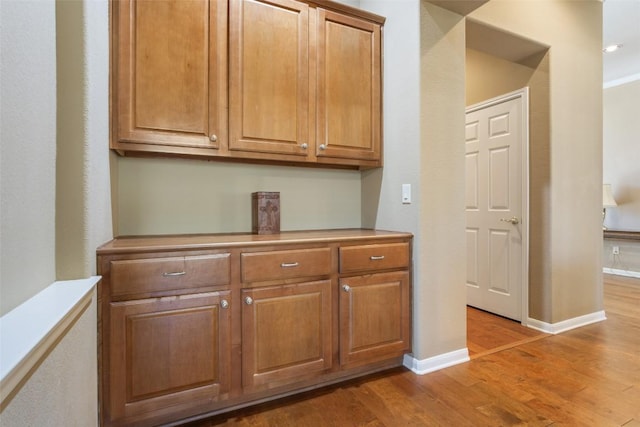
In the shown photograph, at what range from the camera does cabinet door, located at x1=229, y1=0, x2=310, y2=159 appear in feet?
6.14

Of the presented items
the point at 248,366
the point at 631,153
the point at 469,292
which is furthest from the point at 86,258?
the point at 631,153

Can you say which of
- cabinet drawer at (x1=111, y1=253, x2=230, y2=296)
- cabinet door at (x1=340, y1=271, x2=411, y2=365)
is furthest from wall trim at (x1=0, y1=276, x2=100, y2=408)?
cabinet door at (x1=340, y1=271, x2=411, y2=365)

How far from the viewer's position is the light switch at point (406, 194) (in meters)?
2.10

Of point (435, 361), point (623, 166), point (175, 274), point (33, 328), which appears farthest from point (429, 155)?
point (623, 166)

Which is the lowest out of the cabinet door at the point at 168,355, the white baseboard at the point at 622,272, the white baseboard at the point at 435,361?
the white baseboard at the point at 435,361

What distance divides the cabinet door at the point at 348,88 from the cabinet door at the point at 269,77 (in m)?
0.12

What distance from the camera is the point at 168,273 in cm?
146

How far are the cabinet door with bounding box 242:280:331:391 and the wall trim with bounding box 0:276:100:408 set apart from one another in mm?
773

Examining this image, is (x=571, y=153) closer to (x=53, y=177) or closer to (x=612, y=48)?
(x=612, y=48)

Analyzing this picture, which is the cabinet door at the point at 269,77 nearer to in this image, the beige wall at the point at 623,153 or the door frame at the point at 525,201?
the door frame at the point at 525,201

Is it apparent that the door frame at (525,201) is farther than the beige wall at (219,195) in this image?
Yes

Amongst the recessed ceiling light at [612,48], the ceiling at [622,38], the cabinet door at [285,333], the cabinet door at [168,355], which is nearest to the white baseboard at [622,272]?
the ceiling at [622,38]

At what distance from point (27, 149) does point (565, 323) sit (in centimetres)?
359

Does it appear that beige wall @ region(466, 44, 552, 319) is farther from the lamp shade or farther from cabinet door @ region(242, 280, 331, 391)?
the lamp shade
